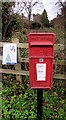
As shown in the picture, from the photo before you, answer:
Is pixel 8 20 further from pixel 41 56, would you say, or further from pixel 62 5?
pixel 41 56

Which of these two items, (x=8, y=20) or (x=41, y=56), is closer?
(x=41, y=56)

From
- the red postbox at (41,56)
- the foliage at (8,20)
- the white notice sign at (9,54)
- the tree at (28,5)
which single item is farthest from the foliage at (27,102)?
the tree at (28,5)

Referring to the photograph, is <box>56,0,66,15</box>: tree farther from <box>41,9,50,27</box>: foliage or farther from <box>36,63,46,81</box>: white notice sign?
<box>36,63,46,81</box>: white notice sign

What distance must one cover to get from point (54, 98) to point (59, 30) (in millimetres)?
1489

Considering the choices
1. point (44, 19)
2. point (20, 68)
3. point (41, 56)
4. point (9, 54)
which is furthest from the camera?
point (44, 19)

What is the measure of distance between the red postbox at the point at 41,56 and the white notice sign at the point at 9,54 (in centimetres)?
99

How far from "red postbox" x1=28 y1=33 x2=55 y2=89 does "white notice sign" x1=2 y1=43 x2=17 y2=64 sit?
3.25 ft

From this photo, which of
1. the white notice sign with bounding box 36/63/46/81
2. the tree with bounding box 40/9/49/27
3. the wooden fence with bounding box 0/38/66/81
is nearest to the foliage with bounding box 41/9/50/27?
the tree with bounding box 40/9/49/27

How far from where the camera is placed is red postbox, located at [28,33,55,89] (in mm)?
2025

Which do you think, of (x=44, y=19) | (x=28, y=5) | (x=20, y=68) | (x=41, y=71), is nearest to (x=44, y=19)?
(x=44, y=19)

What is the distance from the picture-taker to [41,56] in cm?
203

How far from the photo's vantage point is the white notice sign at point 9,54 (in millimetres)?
3009

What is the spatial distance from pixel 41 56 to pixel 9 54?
3.66 ft

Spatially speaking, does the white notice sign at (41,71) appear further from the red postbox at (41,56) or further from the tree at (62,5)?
the tree at (62,5)
